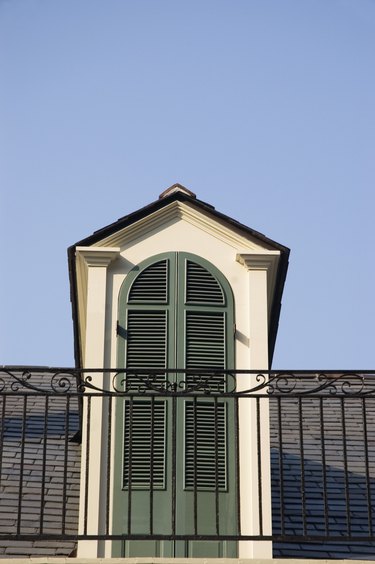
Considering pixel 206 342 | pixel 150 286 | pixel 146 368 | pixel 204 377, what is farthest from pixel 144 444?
→ pixel 150 286

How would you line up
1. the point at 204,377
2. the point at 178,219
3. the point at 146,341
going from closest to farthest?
the point at 204,377 → the point at 146,341 → the point at 178,219

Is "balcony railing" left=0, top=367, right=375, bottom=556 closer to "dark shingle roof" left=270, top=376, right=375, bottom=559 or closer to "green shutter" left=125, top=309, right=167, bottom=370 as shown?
"dark shingle roof" left=270, top=376, right=375, bottom=559

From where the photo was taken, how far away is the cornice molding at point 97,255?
991cm

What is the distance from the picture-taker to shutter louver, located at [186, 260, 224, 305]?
9.98m

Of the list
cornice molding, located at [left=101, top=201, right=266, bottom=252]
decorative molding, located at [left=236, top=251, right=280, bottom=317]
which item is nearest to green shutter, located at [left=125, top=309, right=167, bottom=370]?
cornice molding, located at [left=101, top=201, right=266, bottom=252]

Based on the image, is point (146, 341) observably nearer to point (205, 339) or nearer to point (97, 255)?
point (205, 339)

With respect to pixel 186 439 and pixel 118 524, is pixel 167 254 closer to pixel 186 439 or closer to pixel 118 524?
pixel 186 439

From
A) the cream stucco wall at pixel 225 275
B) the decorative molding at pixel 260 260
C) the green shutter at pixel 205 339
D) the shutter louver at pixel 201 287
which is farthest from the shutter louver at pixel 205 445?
the decorative molding at pixel 260 260

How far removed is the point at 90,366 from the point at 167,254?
114cm

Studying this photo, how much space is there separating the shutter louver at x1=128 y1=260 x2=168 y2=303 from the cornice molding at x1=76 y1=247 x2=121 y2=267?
0.27 meters

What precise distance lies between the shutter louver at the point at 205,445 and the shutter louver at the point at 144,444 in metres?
0.19

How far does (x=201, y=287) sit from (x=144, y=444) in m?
1.33

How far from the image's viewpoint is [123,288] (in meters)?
9.97

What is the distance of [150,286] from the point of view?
→ 32.8 ft
